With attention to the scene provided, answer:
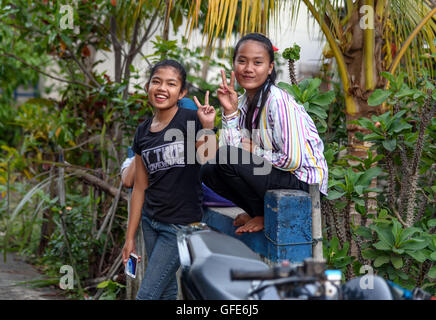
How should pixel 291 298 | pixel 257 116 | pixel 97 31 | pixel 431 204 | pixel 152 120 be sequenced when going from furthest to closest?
pixel 97 31
pixel 431 204
pixel 152 120
pixel 257 116
pixel 291 298

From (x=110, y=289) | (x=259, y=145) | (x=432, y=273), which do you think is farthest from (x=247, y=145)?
(x=110, y=289)

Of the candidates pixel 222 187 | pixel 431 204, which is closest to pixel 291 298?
pixel 222 187

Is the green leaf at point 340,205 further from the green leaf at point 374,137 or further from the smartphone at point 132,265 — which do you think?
the smartphone at point 132,265

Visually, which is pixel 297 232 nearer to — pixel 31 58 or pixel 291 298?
pixel 291 298

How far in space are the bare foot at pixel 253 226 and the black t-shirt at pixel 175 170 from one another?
10.9 inches

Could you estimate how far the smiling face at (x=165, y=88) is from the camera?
8.83 feet

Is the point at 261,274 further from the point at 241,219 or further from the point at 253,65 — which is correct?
the point at 253,65

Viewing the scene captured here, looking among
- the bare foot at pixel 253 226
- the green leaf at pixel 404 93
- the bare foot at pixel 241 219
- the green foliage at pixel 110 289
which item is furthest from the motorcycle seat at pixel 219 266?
the green foliage at pixel 110 289

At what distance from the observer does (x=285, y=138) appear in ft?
7.69

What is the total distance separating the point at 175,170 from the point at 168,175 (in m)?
0.04

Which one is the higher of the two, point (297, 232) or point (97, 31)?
point (97, 31)

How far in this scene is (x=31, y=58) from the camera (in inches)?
327

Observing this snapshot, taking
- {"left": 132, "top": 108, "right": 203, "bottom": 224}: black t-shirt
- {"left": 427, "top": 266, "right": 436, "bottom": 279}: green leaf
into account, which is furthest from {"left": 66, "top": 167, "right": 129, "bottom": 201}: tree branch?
{"left": 427, "top": 266, "right": 436, "bottom": 279}: green leaf

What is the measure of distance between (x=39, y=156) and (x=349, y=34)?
3.49 m
